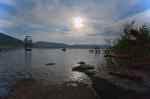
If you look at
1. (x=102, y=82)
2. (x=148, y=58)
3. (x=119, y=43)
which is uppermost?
(x=119, y=43)

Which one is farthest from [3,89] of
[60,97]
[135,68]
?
[135,68]

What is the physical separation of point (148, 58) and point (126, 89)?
5.37m

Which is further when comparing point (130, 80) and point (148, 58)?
point (148, 58)

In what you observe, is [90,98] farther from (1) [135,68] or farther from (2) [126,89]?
(2) [126,89]

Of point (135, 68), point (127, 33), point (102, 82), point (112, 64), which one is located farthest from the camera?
point (112, 64)

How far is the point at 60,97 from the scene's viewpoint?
42.1ft

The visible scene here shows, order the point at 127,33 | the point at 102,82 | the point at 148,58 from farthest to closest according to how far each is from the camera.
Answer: the point at 127,33, the point at 148,58, the point at 102,82

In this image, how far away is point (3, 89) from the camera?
714 inches

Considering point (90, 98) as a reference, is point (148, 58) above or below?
above

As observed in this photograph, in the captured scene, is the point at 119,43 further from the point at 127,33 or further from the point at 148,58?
the point at 148,58

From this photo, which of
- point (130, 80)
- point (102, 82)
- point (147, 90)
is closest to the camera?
point (147, 90)

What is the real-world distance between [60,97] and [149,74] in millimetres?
6093

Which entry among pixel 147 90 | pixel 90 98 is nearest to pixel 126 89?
pixel 147 90

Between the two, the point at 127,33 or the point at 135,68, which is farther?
the point at 127,33
